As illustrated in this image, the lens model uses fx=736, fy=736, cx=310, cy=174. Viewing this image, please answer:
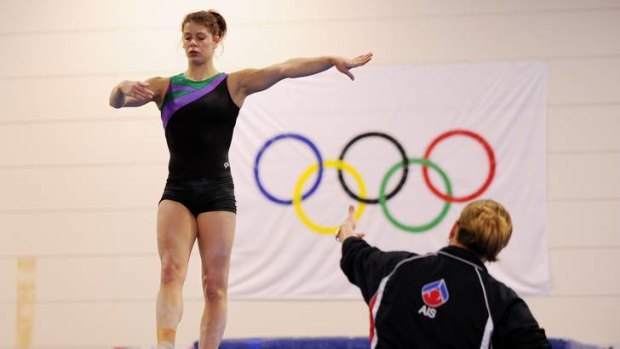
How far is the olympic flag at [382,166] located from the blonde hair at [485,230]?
3926 millimetres

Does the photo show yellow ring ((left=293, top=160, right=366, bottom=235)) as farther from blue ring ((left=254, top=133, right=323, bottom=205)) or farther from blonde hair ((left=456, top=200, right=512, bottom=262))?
blonde hair ((left=456, top=200, right=512, bottom=262))

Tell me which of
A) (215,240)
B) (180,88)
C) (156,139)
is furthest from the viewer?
(156,139)

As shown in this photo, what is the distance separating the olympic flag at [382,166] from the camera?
645 cm

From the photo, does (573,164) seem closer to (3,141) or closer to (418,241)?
(418,241)

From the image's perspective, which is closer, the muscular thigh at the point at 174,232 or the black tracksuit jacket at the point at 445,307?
the black tracksuit jacket at the point at 445,307

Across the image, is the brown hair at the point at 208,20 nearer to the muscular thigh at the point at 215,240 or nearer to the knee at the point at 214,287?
the muscular thigh at the point at 215,240

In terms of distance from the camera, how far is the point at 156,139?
22.4ft

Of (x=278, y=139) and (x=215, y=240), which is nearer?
(x=215, y=240)

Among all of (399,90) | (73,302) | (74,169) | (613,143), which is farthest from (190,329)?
(613,143)

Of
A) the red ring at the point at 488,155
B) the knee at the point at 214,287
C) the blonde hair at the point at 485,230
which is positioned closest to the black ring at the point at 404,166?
the red ring at the point at 488,155

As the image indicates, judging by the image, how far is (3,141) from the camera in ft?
23.0

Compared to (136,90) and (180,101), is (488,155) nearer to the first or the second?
(180,101)

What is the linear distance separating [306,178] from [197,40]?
2.92 m

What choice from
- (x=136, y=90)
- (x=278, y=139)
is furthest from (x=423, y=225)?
(x=136, y=90)
